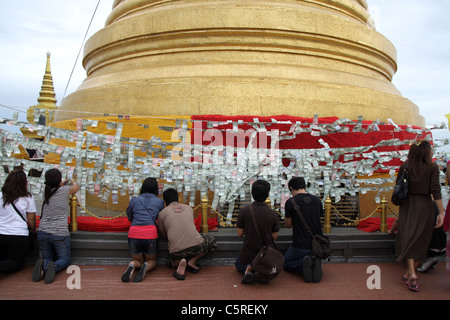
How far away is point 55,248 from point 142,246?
1059mm

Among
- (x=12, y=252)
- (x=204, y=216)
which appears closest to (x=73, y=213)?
(x=12, y=252)

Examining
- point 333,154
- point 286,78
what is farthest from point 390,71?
point 333,154

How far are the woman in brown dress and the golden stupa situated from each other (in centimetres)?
262

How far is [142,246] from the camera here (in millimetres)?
4758

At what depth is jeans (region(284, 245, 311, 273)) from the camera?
4605 millimetres

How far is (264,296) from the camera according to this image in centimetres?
409

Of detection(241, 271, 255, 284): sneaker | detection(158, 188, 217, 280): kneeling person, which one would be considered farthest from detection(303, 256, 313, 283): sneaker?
detection(158, 188, 217, 280): kneeling person

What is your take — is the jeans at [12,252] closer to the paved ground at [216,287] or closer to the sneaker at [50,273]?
the paved ground at [216,287]

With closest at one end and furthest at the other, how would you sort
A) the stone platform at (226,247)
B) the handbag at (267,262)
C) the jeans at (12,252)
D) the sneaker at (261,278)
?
1. the handbag at (267,262)
2. the sneaker at (261,278)
3. the jeans at (12,252)
4. the stone platform at (226,247)

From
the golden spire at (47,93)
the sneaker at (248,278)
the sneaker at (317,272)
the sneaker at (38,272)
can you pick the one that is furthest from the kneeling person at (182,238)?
the golden spire at (47,93)

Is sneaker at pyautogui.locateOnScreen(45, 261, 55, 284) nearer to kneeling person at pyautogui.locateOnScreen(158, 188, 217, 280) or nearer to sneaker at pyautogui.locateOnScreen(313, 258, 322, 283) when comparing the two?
kneeling person at pyautogui.locateOnScreen(158, 188, 217, 280)

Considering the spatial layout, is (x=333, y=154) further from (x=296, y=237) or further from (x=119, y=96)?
(x=119, y=96)

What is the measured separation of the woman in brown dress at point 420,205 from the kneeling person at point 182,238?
231 cm

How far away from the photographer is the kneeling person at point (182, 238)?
4703 mm
